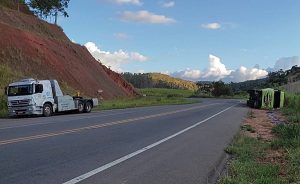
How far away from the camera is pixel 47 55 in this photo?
55.9 meters

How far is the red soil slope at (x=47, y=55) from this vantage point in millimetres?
49719

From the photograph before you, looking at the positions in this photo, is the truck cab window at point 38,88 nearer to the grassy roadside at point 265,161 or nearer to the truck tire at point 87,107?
the truck tire at point 87,107

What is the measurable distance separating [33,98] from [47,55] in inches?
1030

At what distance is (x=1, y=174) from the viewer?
874 cm

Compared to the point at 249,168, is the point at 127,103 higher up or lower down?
higher up

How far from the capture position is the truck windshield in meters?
30.9

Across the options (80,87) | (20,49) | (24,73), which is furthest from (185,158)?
(80,87)

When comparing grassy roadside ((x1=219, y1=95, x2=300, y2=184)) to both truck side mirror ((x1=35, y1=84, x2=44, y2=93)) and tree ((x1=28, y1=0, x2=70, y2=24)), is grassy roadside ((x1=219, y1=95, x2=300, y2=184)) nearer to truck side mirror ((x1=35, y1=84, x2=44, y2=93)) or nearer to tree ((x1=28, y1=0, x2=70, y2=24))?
truck side mirror ((x1=35, y1=84, x2=44, y2=93))

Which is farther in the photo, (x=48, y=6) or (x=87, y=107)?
(x=48, y=6)

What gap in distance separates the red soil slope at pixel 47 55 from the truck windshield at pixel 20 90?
53.8ft

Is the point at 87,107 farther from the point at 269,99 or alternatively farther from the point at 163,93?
the point at 163,93

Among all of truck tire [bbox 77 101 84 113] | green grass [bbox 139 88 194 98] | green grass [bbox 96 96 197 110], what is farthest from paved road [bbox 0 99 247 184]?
green grass [bbox 139 88 194 98]

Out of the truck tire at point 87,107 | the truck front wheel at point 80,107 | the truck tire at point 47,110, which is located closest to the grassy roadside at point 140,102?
the truck tire at point 87,107

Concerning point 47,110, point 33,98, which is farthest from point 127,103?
point 33,98
